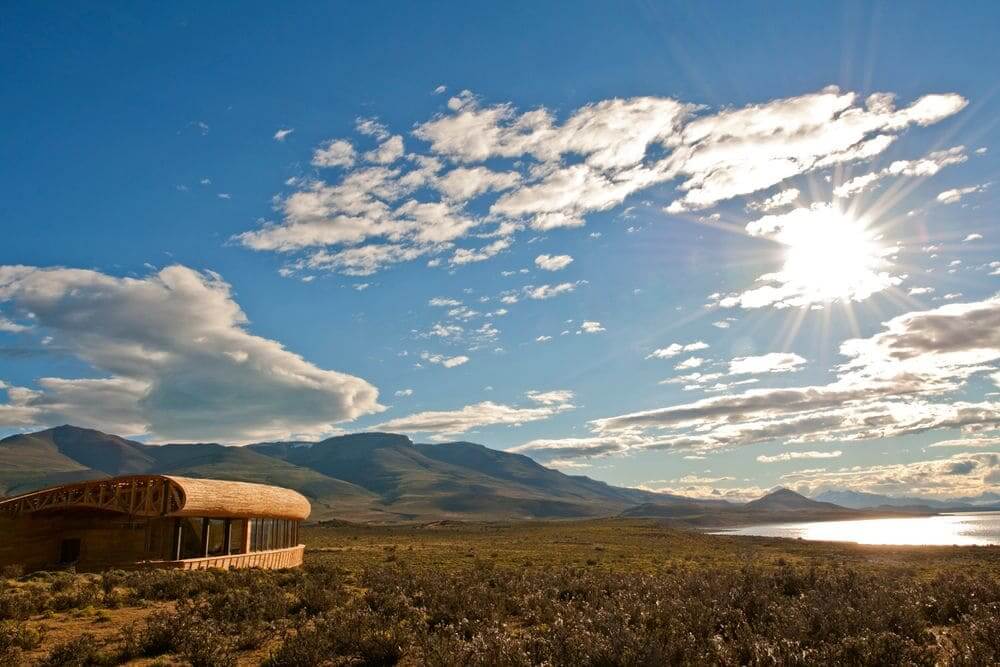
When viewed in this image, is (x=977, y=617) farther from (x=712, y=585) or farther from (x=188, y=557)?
(x=188, y=557)

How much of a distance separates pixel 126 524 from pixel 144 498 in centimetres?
281

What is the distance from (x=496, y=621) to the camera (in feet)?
50.1

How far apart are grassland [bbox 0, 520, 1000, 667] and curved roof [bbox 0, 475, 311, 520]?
133 inches

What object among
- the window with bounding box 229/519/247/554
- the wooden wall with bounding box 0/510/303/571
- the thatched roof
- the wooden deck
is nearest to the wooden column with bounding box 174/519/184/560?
the wooden wall with bounding box 0/510/303/571

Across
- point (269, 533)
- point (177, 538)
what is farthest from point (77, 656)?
point (269, 533)

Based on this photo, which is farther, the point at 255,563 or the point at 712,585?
the point at 255,563

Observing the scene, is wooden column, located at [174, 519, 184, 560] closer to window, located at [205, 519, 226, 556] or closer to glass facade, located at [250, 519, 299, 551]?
window, located at [205, 519, 226, 556]

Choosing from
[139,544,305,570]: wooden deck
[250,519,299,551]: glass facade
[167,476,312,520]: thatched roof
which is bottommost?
[139,544,305,570]: wooden deck

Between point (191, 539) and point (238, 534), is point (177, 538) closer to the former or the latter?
point (191, 539)

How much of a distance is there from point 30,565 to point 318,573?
43.2 ft

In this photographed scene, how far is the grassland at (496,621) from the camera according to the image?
11750 mm

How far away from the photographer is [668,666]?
10805 millimetres

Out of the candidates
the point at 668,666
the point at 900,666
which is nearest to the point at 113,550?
the point at 668,666

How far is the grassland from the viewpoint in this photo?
1175 centimetres
